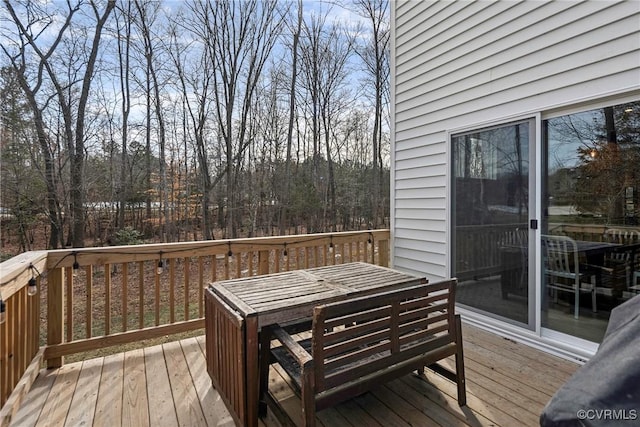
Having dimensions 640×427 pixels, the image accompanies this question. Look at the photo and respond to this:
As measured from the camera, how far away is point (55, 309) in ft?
8.46

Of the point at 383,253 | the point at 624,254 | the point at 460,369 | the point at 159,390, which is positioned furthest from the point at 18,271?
the point at 624,254

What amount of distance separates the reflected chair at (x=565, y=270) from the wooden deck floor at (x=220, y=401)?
1.85 ft

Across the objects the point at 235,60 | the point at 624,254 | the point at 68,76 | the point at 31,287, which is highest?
the point at 235,60

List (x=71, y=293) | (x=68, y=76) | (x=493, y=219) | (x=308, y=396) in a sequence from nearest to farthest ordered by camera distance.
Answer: (x=308, y=396)
(x=71, y=293)
(x=493, y=219)
(x=68, y=76)

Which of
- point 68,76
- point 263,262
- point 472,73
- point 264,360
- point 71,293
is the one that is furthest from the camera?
point 68,76

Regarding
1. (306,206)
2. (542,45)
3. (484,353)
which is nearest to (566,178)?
(542,45)

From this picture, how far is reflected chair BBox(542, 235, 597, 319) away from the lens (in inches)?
103

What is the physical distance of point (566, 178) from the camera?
103 inches

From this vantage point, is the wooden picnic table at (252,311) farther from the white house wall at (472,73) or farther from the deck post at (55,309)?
the white house wall at (472,73)

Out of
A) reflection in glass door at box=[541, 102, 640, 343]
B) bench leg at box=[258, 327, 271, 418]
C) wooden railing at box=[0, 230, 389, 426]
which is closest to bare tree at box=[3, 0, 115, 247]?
wooden railing at box=[0, 230, 389, 426]

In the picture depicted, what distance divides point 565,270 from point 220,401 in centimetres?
281

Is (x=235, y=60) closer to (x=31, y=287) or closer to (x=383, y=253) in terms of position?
(x=383, y=253)

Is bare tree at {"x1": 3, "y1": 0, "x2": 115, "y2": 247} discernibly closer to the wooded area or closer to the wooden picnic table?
the wooded area

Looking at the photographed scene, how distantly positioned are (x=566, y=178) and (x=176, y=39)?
8.38 meters
